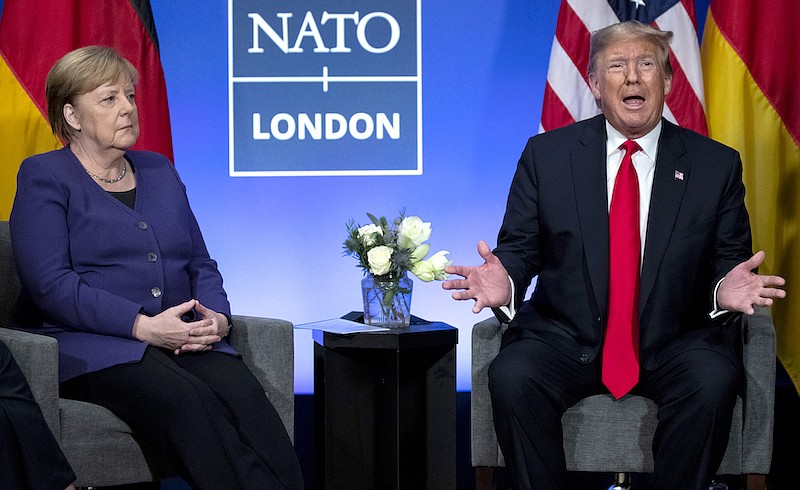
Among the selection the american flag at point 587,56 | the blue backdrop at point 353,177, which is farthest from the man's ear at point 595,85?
the blue backdrop at point 353,177

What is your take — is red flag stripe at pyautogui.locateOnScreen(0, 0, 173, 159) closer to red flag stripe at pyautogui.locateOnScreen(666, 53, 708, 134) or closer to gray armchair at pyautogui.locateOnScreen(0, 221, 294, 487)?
gray armchair at pyautogui.locateOnScreen(0, 221, 294, 487)

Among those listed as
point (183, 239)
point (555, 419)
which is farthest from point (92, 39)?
point (555, 419)

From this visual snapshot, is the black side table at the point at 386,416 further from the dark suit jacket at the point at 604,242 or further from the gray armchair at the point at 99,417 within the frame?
the dark suit jacket at the point at 604,242

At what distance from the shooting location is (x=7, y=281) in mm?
3141

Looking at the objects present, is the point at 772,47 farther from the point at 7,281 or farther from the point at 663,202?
the point at 7,281

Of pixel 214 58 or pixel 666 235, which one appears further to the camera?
pixel 214 58

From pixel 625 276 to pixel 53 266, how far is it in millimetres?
1636

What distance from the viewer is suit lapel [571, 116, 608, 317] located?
9.72 ft

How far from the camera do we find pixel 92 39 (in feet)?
12.4

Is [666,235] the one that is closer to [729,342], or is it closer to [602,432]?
[729,342]

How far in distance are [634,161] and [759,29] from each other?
109cm

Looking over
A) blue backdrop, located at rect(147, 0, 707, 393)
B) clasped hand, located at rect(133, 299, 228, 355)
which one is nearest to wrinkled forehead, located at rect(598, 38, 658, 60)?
blue backdrop, located at rect(147, 0, 707, 393)

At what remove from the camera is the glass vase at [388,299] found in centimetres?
320

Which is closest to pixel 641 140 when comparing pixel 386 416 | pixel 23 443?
pixel 386 416
